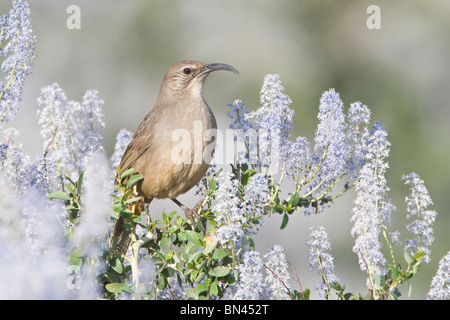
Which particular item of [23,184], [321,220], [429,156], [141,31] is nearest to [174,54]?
[141,31]

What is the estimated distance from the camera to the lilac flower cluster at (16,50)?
1927mm

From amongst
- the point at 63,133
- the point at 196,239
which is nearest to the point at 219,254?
the point at 196,239

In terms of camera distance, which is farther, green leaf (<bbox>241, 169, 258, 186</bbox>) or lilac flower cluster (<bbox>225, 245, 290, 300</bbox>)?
green leaf (<bbox>241, 169, 258, 186</bbox>)

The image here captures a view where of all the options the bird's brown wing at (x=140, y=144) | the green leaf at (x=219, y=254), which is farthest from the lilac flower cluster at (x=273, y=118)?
the bird's brown wing at (x=140, y=144)

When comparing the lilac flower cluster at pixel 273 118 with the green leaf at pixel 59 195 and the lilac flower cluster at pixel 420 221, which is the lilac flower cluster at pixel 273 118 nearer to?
the lilac flower cluster at pixel 420 221

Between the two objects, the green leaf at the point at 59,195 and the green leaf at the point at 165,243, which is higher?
the green leaf at the point at 59,195

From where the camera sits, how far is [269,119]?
89.6 inches

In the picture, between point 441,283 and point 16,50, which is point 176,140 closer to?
point 16,50

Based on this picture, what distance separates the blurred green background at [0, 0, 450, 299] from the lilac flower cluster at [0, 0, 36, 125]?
3274 millimetres

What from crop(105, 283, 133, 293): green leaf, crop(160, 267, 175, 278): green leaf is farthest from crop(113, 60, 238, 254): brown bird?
crop(105, 283, 133, 293): green leaf

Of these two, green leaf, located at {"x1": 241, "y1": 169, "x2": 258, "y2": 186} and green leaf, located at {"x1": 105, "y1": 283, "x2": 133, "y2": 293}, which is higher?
green leaf, located at {"x1": 241, "y1": 169, "x2": 258, "y2": 186}

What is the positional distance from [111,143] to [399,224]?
7.90 ft

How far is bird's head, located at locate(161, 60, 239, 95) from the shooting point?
378 centimetres

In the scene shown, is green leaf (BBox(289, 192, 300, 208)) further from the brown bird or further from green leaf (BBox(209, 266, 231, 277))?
the brown bird
